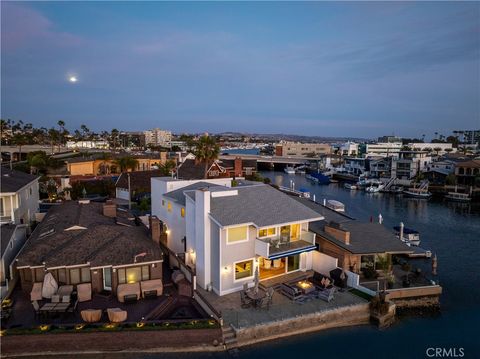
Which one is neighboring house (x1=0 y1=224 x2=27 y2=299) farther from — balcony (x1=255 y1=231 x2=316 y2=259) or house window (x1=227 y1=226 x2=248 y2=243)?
balcony (x1=255 y1=231 x2=316 y2=259)

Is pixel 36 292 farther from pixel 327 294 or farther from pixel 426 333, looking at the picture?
pixel 426 333

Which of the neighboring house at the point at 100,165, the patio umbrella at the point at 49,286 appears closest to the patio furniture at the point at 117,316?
the patio umbrella at the point at 49,286

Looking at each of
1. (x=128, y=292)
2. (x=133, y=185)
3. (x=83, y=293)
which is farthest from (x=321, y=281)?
(x=133, y=185)

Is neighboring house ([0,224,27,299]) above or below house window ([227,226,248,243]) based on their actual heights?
below

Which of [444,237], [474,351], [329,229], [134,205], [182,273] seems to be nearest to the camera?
[474,351]

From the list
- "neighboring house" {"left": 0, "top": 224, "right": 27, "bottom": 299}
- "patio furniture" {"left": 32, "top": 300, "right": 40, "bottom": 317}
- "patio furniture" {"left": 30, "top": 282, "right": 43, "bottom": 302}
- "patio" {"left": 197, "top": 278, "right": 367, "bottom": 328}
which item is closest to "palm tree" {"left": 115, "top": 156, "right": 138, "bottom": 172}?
"neighboring house" {"left": 0, "top": 224, "right": 27, "bottom": 299}

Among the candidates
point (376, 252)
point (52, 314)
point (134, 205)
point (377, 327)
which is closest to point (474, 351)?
point (377, 327)

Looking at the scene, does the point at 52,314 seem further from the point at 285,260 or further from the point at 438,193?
the point at 438,193
